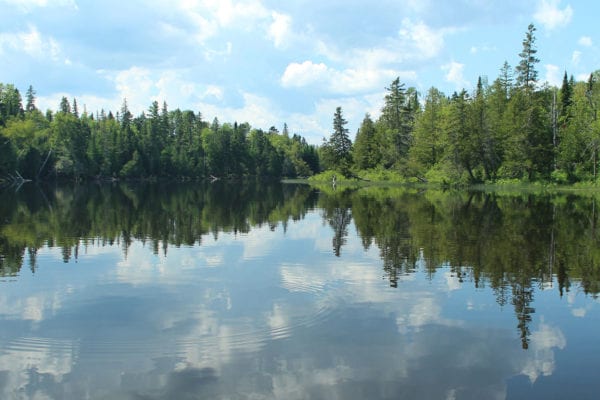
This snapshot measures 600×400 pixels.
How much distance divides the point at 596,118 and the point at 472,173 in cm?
2183

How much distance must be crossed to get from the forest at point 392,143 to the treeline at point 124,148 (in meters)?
0.37

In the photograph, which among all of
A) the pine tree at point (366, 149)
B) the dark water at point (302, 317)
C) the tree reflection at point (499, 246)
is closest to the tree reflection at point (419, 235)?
the tree reflection at point (499, 246)

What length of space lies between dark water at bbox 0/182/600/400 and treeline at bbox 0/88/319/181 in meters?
112

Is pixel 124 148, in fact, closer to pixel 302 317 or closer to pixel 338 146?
pixel 338 146

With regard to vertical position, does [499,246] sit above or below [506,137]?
below

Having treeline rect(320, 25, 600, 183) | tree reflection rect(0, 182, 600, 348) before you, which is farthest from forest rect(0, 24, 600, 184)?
tree reflection rect(0, 182, 600, 348)

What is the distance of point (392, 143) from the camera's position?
390 ft

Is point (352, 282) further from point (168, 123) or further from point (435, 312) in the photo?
point (168, 123)

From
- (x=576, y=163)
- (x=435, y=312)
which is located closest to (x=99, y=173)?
(x=576, y=163)

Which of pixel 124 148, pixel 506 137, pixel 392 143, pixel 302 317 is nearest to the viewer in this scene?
pixel 302 317

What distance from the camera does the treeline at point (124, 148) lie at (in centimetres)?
13375

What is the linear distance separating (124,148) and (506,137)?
105495mm

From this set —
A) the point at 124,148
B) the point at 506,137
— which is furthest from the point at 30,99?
the point at 506,137

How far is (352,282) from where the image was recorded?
748 inches
